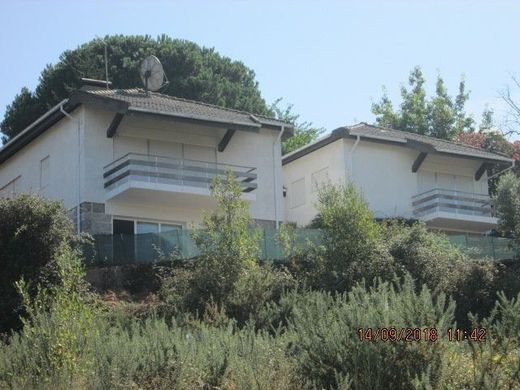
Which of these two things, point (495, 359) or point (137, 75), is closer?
point (495, 359)

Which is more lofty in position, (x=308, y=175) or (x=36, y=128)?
(x=36, y=128)

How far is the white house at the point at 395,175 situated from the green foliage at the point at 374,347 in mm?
23045

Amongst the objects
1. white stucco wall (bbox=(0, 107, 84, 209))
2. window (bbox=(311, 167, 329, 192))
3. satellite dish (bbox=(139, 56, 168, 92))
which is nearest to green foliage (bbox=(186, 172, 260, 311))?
white stucco wall (bbox=(0, 107, 84, 209))

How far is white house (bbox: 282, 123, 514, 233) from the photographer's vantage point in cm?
3572

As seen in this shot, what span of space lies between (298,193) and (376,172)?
352cm

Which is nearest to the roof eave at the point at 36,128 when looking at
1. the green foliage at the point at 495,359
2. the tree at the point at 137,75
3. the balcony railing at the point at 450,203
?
the tree at the point at 137,75

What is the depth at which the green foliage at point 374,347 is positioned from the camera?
11070mm

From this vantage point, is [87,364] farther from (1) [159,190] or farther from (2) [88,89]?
(2) [88,89]

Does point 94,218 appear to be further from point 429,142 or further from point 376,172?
point 429,142

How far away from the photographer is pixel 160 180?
97.1ft

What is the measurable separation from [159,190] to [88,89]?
4869 mm

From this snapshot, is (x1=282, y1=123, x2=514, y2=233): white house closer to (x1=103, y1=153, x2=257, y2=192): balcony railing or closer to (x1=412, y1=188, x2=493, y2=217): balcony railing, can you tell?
(x1=412, y1=188, x2=493, y2=217): balcony railing

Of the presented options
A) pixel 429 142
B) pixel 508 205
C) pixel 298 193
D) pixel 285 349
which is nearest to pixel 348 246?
pixel 508 205

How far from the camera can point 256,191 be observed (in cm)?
3269
